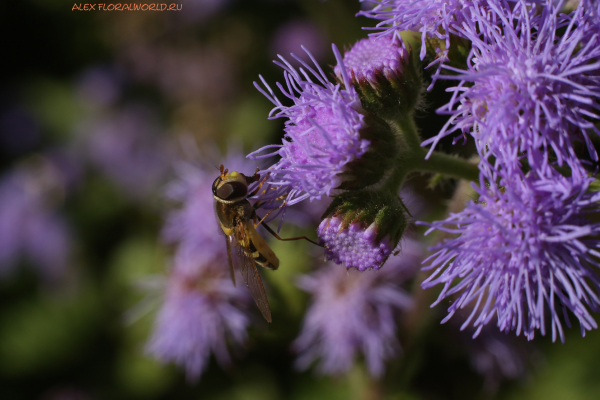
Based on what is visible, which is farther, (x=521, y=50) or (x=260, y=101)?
(x=260, y=101)

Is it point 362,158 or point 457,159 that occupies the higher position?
point 362,158

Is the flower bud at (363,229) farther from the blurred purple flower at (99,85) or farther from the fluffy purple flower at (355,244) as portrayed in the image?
the blurred purple flower at (99,85)

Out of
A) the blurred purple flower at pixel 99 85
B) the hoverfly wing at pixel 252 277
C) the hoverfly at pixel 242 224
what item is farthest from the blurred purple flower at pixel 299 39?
the hoverfly wing at pixel 252 277

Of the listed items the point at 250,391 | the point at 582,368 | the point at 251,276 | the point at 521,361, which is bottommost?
the point at 582,368

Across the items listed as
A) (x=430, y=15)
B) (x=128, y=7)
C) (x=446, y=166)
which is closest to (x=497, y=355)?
(x=446, y=166)

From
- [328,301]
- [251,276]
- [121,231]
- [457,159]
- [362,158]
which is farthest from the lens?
[121,231]

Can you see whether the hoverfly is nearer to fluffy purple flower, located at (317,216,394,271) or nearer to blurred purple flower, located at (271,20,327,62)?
fluffy purple flower, located at (317,216,394,271)

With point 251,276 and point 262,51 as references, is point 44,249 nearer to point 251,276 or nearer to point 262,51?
point 262,51

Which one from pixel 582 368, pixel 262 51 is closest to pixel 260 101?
pixel 262 51
